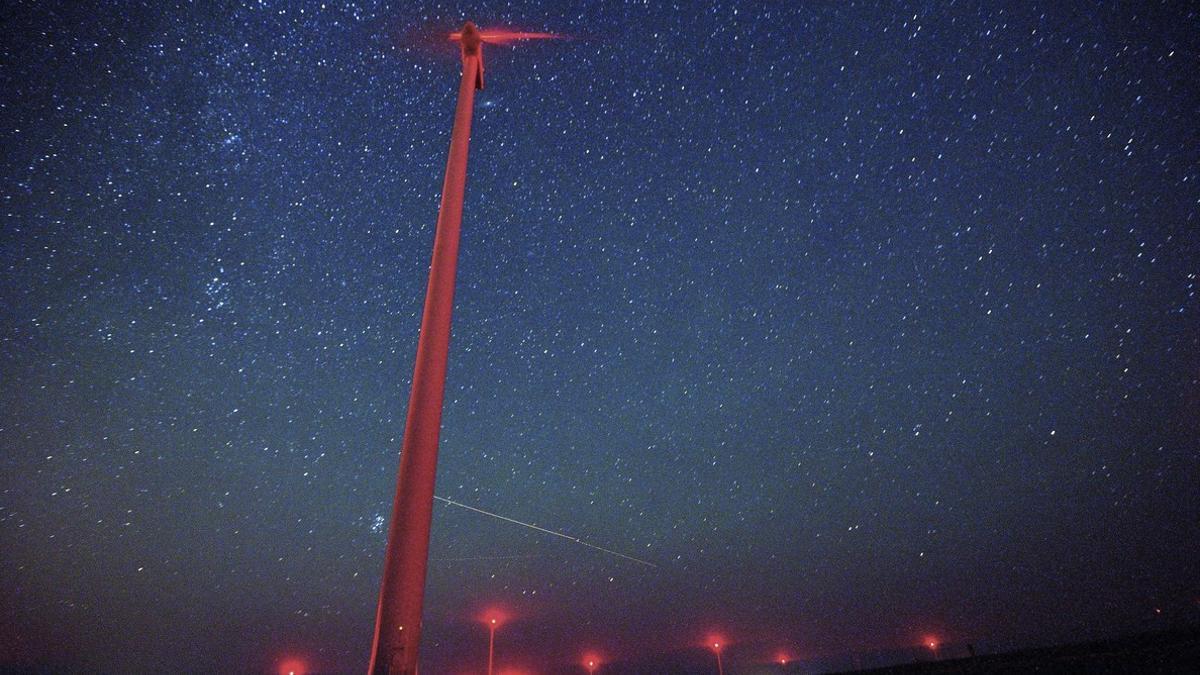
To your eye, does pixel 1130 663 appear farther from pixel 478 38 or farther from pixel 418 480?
pixel 478 38

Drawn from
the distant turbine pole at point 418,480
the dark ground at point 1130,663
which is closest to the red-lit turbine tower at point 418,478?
the distant turbine pole at point 418,480

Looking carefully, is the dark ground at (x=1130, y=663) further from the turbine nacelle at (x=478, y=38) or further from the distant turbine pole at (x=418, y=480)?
the turbine nacelle at (x=478, y=38)

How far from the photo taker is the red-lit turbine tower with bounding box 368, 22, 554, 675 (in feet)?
20.0

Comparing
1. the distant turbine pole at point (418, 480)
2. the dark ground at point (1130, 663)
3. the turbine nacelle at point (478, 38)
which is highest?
the turbine nacelle at point (478, 38)

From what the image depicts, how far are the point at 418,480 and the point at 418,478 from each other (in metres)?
0.03

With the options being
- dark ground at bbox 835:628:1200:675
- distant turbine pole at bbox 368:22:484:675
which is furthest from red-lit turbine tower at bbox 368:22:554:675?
dark ground at bbox 835:628:1200:675

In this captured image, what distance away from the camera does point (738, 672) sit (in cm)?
12431

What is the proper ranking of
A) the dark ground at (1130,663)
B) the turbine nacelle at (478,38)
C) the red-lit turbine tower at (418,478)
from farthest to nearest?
the turbine nacelle at (478,38), the red-lit turbine tower at (418,478), the dark ground at (1130,663)

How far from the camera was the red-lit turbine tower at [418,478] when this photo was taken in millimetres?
6090

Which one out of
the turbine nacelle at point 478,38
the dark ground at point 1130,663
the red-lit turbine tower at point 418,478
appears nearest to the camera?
the dark ground at point 1130,663

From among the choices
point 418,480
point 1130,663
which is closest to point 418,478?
point 418,480

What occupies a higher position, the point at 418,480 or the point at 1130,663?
the point at 418,480

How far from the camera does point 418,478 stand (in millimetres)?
7082

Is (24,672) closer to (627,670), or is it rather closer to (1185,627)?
(627,670)
